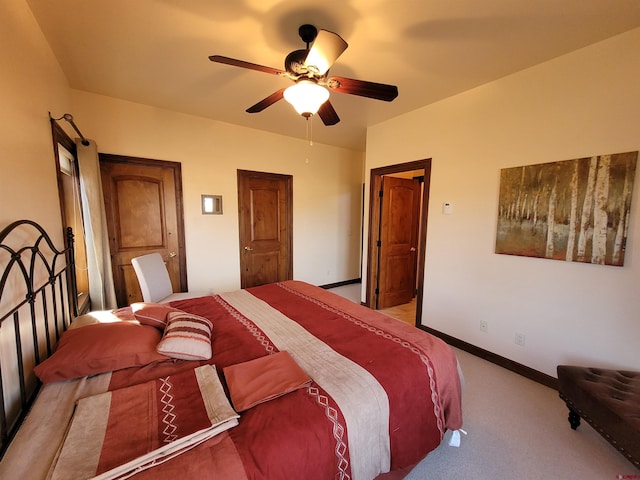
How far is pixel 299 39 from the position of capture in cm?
192

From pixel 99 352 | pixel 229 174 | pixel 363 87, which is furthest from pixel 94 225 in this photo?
pixel 363 87

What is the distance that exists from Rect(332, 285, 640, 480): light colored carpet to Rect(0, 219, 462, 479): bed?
30 cm

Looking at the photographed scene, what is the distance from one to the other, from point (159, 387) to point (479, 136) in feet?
10.4

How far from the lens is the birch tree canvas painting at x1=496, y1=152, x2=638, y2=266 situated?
184cm

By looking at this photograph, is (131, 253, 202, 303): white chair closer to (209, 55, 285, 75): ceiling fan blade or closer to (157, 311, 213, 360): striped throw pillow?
(157, 311, 213, 360): striped throw pillow

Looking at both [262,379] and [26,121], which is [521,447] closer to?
[262,379]

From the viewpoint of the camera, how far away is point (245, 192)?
3832 millimetres

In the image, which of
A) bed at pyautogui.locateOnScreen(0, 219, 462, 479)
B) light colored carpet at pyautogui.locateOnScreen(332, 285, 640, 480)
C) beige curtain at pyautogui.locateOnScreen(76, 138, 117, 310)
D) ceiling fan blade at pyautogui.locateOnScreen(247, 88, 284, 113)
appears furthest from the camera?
beige curtain at pyautogui.locateOnScreen(76, 138, 117, 310)

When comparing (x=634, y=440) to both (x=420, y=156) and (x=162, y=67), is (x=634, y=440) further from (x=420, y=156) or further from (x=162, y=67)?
(x=162, y=67)

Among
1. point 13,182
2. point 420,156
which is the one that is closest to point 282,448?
point 13,182

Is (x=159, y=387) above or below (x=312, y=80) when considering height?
below

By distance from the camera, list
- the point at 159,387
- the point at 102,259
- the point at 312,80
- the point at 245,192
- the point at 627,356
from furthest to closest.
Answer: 1. the point at 245,192
2. the point at 102,259
3. the point at 627,356
4. the point at 312,80
5. the point at 159,387

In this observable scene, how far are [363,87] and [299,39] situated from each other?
668 mm

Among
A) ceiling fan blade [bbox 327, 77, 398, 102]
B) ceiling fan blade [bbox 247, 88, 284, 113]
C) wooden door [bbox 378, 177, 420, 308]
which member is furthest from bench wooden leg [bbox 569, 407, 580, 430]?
ceiling fan blade [bbox 247, 88, 284, 113]
